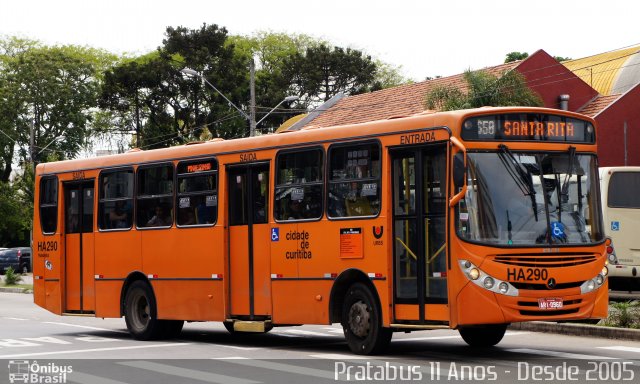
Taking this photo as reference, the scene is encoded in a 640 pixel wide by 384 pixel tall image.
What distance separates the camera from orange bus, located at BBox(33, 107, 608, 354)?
14.1 m

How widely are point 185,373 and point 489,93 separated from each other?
23887mm

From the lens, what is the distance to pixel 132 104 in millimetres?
76312

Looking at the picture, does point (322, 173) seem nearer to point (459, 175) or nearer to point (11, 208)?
point (459, 175)

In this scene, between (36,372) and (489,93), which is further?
(489,93)

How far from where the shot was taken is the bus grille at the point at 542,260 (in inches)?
549

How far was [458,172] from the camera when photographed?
14.0 metres

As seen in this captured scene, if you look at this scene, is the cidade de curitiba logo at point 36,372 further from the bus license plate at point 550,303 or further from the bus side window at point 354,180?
the bus license plate at point 550,303

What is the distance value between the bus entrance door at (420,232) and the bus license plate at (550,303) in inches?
45.6

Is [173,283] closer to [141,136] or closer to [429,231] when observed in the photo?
[429,231]

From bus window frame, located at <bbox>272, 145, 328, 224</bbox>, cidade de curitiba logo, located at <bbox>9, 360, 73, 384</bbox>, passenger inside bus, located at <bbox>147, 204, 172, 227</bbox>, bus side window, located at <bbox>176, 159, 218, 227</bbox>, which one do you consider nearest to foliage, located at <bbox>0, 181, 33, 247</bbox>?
passenger inside bus, located at <bbox>147, 204, 172, 227</bbox>

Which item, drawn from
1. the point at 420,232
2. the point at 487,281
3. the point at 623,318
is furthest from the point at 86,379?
the point at 623,318

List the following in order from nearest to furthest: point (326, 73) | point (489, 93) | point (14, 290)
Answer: point (489, 93), point (14, 290), point (326, 73)

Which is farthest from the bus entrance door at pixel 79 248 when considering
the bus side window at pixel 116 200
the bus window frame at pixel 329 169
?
the bus window frame at pixel 329 169

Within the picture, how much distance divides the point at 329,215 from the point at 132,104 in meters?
61.8
